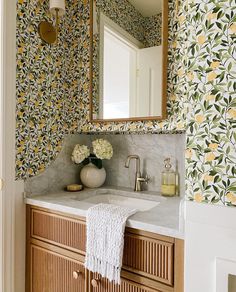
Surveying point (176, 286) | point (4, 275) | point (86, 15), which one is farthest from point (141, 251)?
point (86, 15)

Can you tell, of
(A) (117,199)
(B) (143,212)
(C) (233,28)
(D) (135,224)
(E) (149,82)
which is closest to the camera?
(C) (233,28)

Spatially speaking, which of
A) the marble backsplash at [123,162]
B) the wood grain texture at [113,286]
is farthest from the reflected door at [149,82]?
the wood grain texture at [113,286]

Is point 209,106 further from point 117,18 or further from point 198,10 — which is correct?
point 117,18

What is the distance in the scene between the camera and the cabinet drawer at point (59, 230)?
1314 millimetres

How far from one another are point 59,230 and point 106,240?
383mm

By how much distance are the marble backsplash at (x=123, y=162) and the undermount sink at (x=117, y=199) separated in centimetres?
15

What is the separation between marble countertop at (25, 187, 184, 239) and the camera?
1.04 meters

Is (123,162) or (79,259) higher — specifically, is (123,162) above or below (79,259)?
above

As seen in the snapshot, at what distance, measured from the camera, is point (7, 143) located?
144cm

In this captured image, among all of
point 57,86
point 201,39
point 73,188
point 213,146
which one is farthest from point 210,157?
point 57,86

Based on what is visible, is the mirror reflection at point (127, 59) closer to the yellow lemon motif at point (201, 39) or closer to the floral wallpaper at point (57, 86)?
the floral wallpaper at point (57, 86)

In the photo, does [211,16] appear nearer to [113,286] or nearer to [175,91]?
[175,91]

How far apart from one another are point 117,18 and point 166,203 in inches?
48.1

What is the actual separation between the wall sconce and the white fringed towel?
3.66ft
